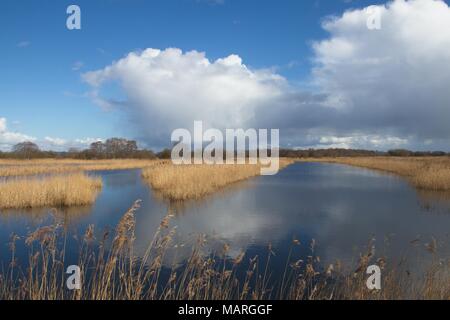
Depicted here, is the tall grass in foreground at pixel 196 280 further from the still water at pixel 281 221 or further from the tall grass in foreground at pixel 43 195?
the tall grass in foreground at pixel 43 195

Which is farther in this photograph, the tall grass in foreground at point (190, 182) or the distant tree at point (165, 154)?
the distant tree at point (165, 154)

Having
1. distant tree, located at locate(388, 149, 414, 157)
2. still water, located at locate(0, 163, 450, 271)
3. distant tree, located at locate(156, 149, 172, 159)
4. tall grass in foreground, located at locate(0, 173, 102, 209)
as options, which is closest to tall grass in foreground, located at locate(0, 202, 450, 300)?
still water, located at locate(0, 163, 450, 271)

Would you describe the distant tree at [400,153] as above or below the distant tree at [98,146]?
below

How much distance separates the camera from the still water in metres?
6.14

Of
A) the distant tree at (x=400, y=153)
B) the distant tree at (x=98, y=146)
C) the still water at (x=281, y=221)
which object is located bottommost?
the still water at (x=281, y=221)

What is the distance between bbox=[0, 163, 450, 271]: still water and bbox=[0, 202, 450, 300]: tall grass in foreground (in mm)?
678

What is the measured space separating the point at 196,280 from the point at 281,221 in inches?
219

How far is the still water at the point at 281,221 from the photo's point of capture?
614 cm

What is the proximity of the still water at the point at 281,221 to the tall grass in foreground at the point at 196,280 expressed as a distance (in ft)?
2.22

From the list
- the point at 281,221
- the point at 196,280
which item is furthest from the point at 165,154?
the point at 196,280

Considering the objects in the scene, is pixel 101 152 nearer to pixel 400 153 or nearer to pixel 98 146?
pixel 98 146

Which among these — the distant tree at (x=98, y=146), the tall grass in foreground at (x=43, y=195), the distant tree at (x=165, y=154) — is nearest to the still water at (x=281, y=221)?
the tall grass in foreground at (x=43, y=195)

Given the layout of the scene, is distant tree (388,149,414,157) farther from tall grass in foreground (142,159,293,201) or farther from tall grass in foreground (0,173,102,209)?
tall grass in foreground (0,173,102,209)
